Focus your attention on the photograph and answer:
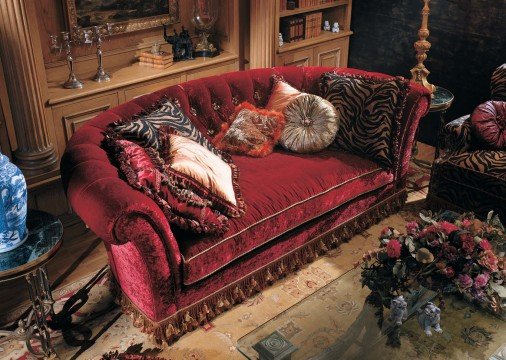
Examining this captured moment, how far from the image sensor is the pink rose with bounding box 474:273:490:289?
87.3 inches

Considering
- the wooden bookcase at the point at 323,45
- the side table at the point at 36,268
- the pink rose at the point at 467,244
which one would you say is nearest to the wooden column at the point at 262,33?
the wooden bookcase at the point at 323,45

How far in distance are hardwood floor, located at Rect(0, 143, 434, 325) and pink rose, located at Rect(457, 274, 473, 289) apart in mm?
1916

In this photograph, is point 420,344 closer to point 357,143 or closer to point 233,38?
point 357,143

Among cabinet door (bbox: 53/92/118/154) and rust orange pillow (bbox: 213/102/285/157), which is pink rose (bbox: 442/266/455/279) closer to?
rust orange pillow (bbox: 213/102/285/157)

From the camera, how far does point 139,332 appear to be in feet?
8.96

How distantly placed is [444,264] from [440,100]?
2011mm

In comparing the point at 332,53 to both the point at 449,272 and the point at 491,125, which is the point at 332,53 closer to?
the point at 491,125

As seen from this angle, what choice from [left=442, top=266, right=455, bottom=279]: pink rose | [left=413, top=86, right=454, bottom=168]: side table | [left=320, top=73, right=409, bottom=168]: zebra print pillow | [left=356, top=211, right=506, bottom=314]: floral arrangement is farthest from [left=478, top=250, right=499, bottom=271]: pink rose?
[left=413, top=86, right=454, bottom=168]: side table

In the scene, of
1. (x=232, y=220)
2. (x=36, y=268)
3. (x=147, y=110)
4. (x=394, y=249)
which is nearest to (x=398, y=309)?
(x=394, y=249)

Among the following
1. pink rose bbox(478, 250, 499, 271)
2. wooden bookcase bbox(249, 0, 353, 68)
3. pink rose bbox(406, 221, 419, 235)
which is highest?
wooden bookcase bbox(249, 0, 353, 68)

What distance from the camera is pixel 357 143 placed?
11.1 ft

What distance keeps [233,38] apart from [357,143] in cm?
153

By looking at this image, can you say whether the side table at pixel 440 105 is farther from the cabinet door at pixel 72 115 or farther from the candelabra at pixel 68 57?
the candelabra at pixel 68 57

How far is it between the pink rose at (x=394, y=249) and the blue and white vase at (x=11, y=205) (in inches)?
57.7
